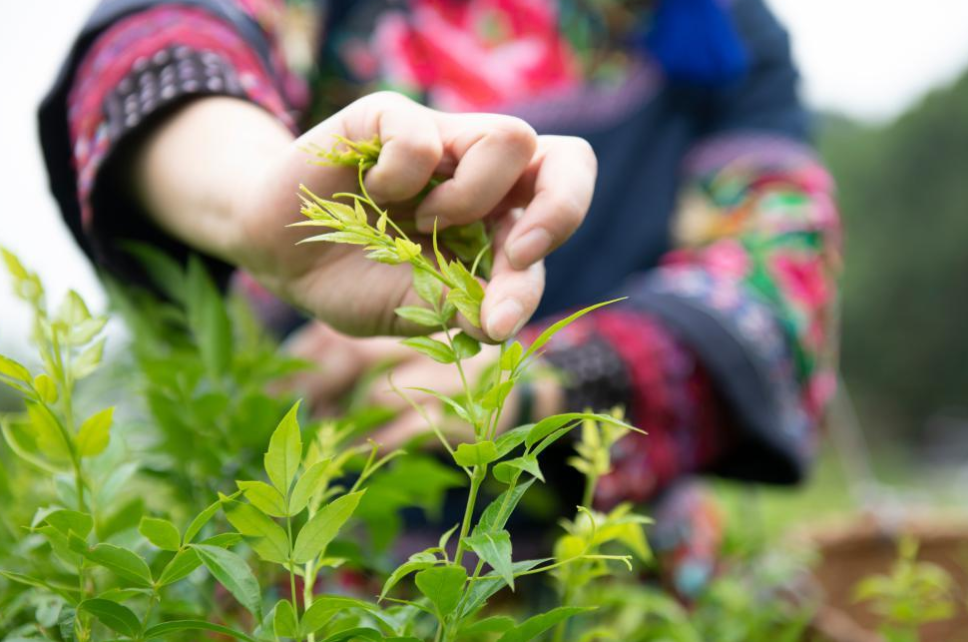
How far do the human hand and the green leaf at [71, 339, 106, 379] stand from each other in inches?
3.2

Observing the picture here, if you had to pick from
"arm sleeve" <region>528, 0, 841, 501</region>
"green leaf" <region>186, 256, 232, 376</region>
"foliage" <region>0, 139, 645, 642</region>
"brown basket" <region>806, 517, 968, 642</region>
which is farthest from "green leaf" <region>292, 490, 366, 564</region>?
"brown basket" <region>806, 517, 968, 642</region>

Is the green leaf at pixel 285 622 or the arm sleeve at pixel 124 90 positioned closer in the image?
the green leaf at pixel 285 622

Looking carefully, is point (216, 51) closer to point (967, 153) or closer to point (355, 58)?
point (355, 58)

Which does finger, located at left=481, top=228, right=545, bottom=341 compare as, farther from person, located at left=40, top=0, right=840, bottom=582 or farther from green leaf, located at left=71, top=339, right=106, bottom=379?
green leaf, located at left=71, top=339, right=106, bottom=379

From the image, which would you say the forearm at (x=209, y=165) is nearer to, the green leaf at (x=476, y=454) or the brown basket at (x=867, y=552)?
the green leaf at (x=476, y=454)

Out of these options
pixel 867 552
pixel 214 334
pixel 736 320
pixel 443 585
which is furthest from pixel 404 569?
pixel 867 552

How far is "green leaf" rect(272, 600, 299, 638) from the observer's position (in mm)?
253

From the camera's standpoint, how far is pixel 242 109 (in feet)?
1.49

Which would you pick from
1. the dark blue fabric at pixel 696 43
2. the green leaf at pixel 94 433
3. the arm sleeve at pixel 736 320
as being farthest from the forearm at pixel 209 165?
the dark blue fabric at pixel 696 43

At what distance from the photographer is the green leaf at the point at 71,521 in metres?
0.27

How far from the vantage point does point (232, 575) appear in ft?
0.88

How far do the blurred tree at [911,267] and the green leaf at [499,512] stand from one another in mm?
9033

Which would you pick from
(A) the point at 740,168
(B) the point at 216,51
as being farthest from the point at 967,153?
(B) the point at 216,51

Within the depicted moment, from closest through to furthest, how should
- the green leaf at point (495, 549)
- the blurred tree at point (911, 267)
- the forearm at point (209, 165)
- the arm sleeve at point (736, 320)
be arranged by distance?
the green leaf at point (495, 549)
the forearm at point (209, 165)
the arm sleeve at point (736, 320)
the blurred tree at point (911, 267)
